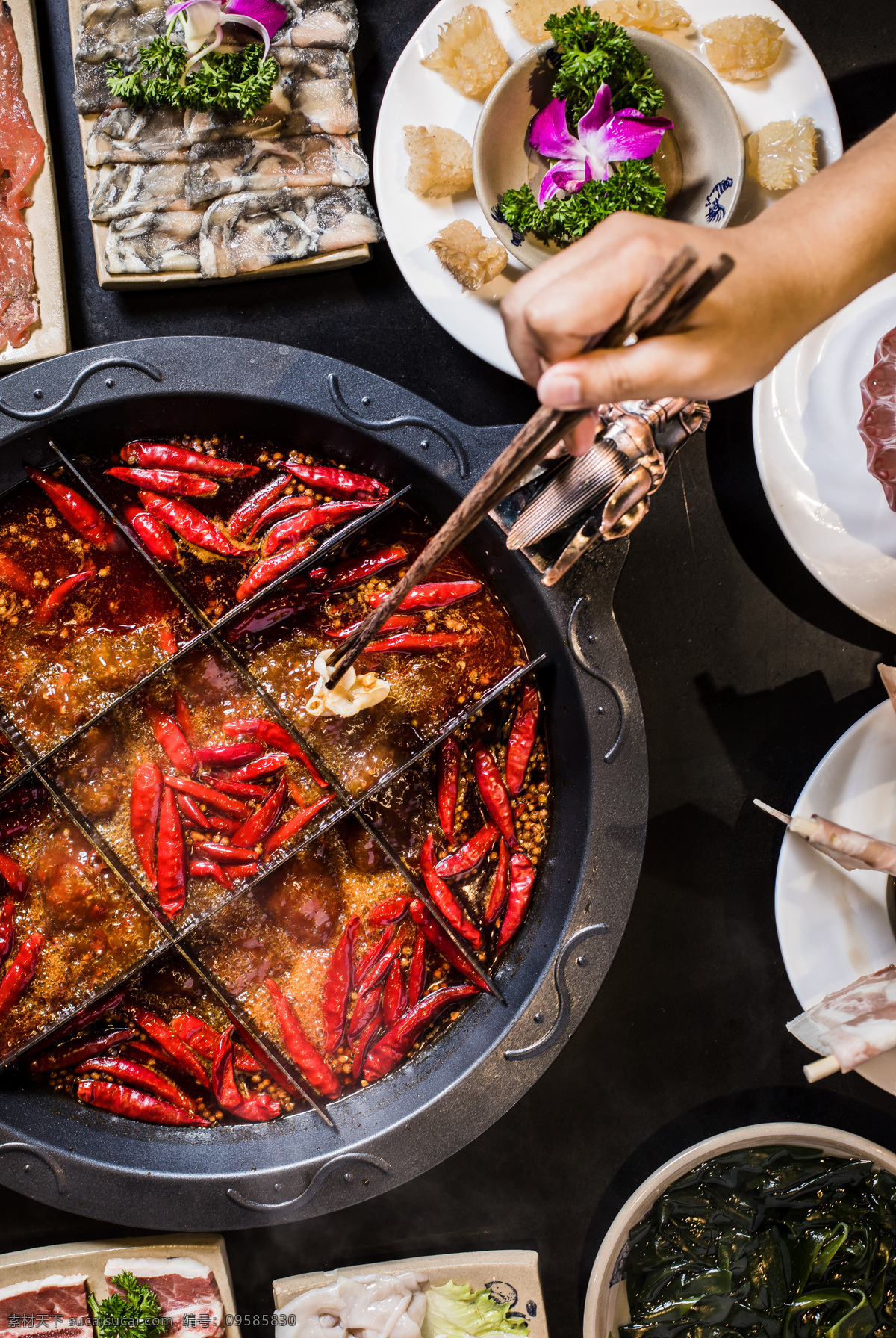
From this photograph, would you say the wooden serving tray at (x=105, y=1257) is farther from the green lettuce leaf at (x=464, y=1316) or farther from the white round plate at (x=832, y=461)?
the white round plate at (x=832, y=461)

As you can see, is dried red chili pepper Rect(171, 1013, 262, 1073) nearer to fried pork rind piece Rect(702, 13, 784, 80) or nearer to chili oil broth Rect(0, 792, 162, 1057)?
chili oil broth Rect(0, 792, 162, 1057)

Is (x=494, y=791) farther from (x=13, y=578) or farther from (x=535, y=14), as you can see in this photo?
(x=535, y=14)

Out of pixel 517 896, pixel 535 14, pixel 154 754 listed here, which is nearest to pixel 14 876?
pixel 154 754

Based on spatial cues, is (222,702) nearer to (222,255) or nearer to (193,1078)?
(193,1078)

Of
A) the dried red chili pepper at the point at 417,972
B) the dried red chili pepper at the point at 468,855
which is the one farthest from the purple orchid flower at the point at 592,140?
the dried red chili pepper at the point at 417,972

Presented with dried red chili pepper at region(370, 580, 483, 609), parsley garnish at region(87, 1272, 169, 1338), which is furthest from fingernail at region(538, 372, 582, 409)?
parsley garnish at region(87, 1272, 169, 1338)
